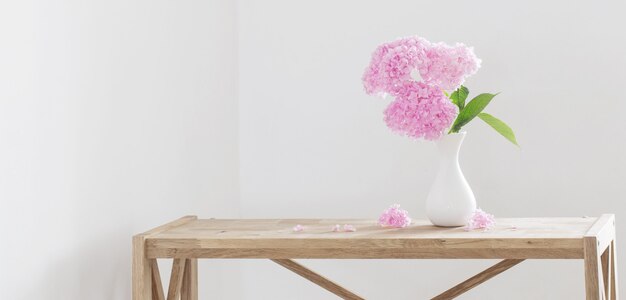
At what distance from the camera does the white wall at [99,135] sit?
1874mm

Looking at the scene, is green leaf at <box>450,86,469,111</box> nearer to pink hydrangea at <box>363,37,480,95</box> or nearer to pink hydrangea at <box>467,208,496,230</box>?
pink hydrangea at <box>363,37,480,95</box>

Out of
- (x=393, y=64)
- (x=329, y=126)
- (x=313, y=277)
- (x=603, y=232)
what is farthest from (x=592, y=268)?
(x=329, y=126)

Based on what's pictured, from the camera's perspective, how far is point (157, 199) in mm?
2539

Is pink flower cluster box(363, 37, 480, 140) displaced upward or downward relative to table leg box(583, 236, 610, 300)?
upward

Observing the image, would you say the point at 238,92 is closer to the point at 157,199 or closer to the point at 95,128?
the point at 157,199

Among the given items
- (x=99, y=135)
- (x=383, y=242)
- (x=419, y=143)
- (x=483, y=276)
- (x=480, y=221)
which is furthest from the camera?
(x=419, y=143)

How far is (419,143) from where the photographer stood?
3104 mm

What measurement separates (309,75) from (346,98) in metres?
0.15

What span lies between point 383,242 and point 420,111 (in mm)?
328

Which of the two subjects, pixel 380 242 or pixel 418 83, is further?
pixel 418 83

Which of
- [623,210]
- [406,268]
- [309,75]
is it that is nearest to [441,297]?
[406,268]

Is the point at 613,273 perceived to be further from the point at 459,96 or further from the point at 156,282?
the point at 156,282

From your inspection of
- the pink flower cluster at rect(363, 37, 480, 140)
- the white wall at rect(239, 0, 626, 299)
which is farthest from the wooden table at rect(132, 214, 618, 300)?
the white wall at rect(239, 0, 626, 299)

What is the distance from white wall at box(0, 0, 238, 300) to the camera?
1.87 m
